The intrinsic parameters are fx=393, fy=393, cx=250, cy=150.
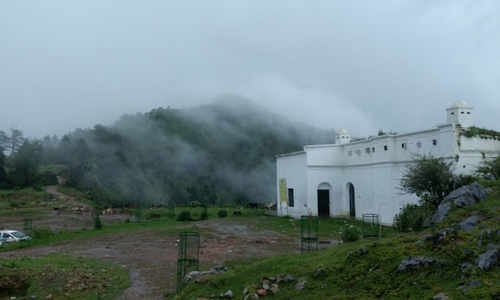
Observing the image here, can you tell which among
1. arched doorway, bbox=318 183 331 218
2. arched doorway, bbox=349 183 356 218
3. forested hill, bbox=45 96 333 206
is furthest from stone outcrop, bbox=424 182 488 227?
forested hill, bbox=45 96 333 206

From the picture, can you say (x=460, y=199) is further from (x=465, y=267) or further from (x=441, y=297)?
(x=441, y=297)

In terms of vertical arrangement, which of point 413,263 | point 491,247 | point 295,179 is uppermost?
point 295,179

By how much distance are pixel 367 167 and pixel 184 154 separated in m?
53.8

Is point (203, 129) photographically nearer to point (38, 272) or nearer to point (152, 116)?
point (152, 116)

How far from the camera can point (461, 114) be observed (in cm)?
2173

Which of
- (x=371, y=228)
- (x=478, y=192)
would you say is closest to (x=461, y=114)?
(x=371, y=228)

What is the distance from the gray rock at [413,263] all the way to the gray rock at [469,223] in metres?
1.66

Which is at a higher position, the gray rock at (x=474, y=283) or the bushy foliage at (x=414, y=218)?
the bushy foliage at (x=414, y=218)

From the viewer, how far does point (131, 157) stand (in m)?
67.4

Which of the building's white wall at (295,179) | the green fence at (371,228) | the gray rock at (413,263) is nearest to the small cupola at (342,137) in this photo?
the building's white wall at (295,179)

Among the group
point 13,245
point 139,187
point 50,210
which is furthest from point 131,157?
point 13,245

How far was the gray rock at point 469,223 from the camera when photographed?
8525 millimetres

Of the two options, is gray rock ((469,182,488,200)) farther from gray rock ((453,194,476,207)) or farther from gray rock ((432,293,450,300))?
gray rock ((432,293,450,300))

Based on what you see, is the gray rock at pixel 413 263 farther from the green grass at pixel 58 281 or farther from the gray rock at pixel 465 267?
the green grass at pixel 58 281
